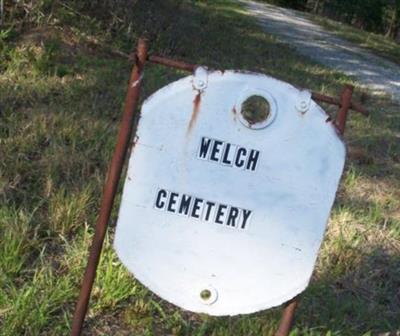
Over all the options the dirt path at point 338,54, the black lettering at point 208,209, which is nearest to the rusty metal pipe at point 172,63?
the black lettering at point 208,209

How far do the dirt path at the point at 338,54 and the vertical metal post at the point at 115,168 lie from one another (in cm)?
837

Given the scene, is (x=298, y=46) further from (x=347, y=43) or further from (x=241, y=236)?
(x=241, y=236)

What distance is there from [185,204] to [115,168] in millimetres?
277

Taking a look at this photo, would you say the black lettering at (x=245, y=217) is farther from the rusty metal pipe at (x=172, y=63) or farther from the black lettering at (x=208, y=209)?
the rusty metal pipe at (x=172, y=63)

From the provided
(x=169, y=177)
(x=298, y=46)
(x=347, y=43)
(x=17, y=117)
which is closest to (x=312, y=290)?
(x=169, y=177)

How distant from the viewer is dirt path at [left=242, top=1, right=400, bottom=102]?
39.5 feet

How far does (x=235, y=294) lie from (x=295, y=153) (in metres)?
0.53

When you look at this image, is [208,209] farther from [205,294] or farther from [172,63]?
[172,63]

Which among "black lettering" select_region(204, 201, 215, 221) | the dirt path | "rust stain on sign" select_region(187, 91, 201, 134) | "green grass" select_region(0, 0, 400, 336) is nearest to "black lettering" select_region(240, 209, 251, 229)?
"black lettering" select_region(204, 201, 215, 221)

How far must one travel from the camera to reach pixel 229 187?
2.32m

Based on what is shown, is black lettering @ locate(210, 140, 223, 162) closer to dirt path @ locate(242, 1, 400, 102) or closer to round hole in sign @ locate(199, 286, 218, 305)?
round hole in sign @ locate(199, 286, 218, 305)

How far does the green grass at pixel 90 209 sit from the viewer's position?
3.14m

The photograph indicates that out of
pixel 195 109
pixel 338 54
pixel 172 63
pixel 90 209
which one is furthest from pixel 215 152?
pixel 338 54

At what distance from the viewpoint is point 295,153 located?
232 cm
